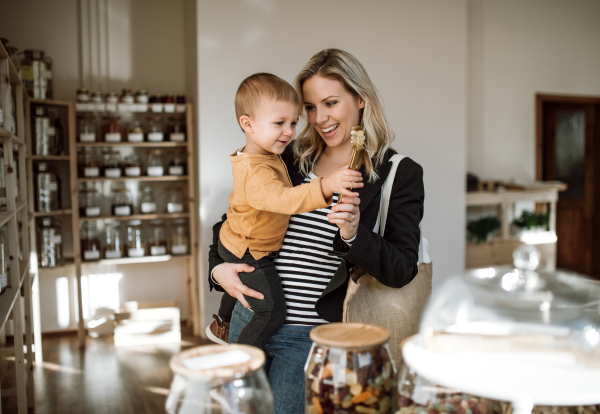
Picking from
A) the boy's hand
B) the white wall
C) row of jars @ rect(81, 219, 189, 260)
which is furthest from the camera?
row of jars @ rect(81, 219, 189, 260)

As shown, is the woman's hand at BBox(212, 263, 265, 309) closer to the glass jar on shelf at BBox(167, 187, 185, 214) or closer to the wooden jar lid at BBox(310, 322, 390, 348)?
the wooden jar lid at BBox(310, 322, 390, 348)

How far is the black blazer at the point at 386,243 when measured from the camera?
1.15 m

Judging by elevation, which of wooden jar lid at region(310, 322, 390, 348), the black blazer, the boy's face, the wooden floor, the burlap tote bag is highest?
the boy's face

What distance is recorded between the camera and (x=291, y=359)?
1.29 meters

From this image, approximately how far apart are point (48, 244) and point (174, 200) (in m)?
0.99

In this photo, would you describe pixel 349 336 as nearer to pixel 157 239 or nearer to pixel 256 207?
pixel 256 207

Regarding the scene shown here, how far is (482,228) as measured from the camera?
15.5ft

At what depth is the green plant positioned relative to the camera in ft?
15.5

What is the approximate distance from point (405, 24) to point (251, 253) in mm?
3328

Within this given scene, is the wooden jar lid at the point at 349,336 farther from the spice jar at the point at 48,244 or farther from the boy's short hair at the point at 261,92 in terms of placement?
the spice jar at the point at 48,244

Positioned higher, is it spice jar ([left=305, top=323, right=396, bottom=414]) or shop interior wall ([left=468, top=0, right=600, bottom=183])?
shop interior wall ([left=468, top=0, right=600, bottom=183])

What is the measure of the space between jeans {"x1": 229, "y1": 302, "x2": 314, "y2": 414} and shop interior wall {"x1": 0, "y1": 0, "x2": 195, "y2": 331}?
308 cm

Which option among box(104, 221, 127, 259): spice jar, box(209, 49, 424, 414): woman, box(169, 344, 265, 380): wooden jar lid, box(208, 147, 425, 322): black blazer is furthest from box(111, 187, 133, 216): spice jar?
box(169, 344, 265, 380): wooden jar lid

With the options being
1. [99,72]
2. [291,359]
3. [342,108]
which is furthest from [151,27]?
[291,359]
